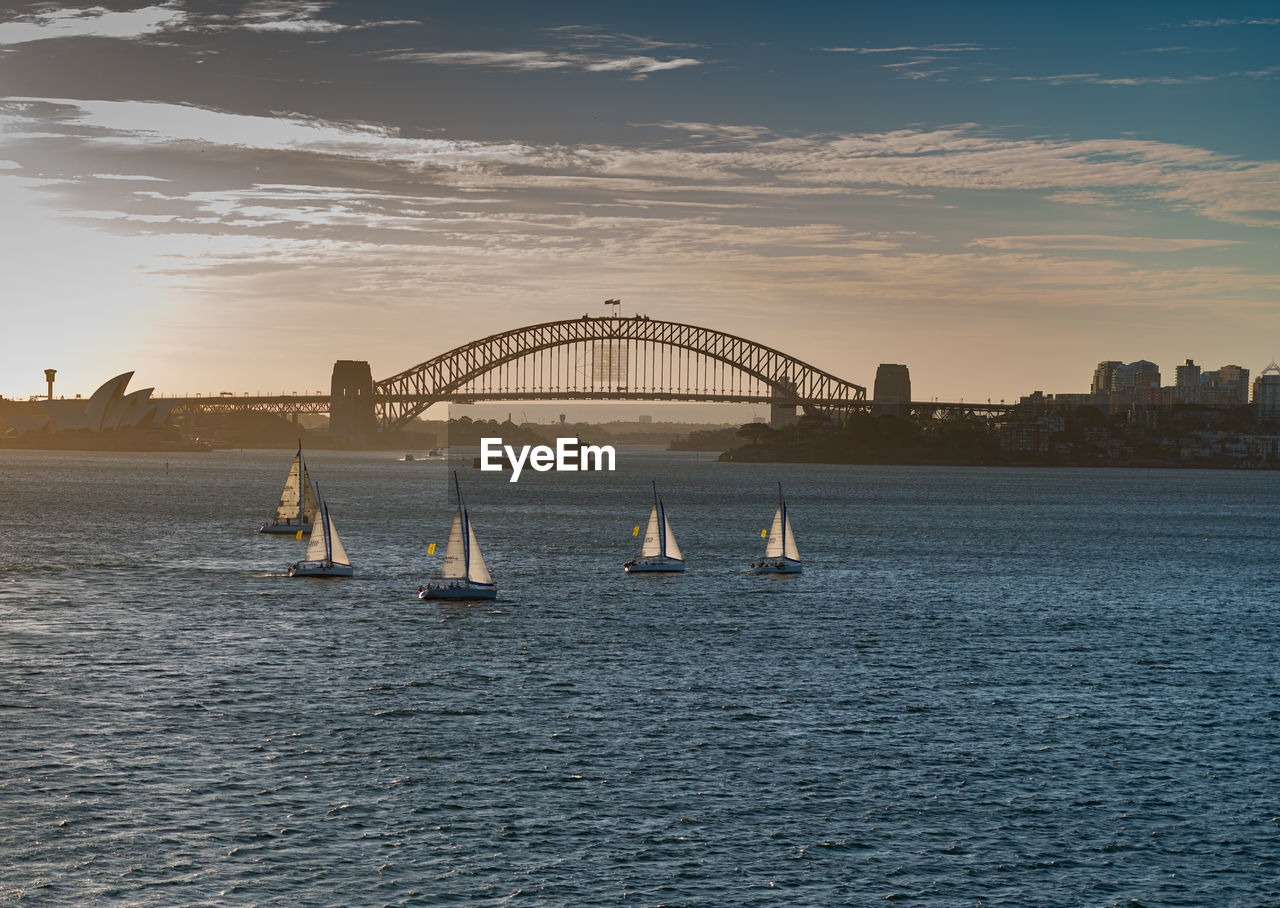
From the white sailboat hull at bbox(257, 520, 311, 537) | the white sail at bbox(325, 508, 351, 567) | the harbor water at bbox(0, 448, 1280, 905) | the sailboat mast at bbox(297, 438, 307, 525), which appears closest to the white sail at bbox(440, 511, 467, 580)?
the harbor water at bbox(0, 448, 1280, 905)

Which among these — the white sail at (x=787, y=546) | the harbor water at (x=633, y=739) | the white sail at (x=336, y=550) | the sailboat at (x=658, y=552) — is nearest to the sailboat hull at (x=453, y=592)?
the harbor water at (x=633, y=739)

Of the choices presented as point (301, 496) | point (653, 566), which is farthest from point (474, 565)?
point (301, 496)

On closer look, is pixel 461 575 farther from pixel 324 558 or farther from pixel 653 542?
pixel 653 542

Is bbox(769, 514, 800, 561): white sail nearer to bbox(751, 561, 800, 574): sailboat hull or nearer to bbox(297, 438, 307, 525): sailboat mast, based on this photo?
bbox(751, 561, 800, 574): sailboat hull

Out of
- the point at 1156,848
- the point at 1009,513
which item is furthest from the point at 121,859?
the point at 1009,513

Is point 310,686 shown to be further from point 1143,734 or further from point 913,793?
point 1143,734

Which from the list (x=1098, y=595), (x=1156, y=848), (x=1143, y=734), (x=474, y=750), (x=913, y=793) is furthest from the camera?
(x=1098, y=595)
